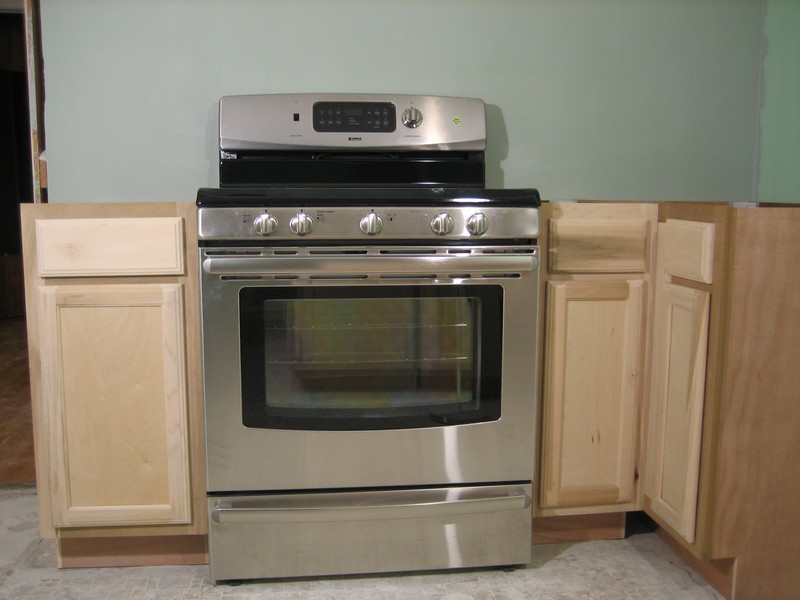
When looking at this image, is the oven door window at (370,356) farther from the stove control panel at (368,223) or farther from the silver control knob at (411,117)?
the silver control knob at (411,117)

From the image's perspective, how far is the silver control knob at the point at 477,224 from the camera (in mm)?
1788

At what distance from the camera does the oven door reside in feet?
5.82

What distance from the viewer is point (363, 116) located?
2168mm

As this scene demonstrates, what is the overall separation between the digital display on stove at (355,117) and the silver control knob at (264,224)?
514 millimetres

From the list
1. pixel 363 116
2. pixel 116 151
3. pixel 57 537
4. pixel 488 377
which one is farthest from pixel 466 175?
pixel 57 537

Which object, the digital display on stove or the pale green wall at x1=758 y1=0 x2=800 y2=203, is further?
the pale green wall at x1=758 y1=0 x2=800 y2=203

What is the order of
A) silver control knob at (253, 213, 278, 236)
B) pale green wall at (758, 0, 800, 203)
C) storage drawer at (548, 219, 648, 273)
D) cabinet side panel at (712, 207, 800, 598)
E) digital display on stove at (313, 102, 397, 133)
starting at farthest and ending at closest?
pale green wall at (758, 0, 800, 203) → digital display on stove at (313, 102, 397, 133) → storage drawer at (548, 219, 648, 273) → silver control knob at (253, 213, 278, 236) → cabinet side panel at (712, 207, 800, 598)

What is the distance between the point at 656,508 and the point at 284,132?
1.41m

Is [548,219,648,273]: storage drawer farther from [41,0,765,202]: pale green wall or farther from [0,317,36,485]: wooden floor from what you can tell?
[0,317,36,485]: wooden floor

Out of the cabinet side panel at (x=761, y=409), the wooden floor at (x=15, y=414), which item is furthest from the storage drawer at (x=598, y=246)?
the wooden floor at (x=15, y=414)

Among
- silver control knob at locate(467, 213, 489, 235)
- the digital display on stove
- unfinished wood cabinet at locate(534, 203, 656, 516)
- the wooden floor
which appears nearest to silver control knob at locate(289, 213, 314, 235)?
silver control knob at locate(467, 213, 489, 235)

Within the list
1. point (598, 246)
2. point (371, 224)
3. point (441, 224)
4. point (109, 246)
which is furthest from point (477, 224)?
point (109, 246)

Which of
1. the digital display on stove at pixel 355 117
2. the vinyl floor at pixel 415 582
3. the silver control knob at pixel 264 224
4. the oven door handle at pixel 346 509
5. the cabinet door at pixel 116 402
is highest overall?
the digital display on stove at pixel 355 117

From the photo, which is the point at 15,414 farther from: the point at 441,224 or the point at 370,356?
the point at 441,224
